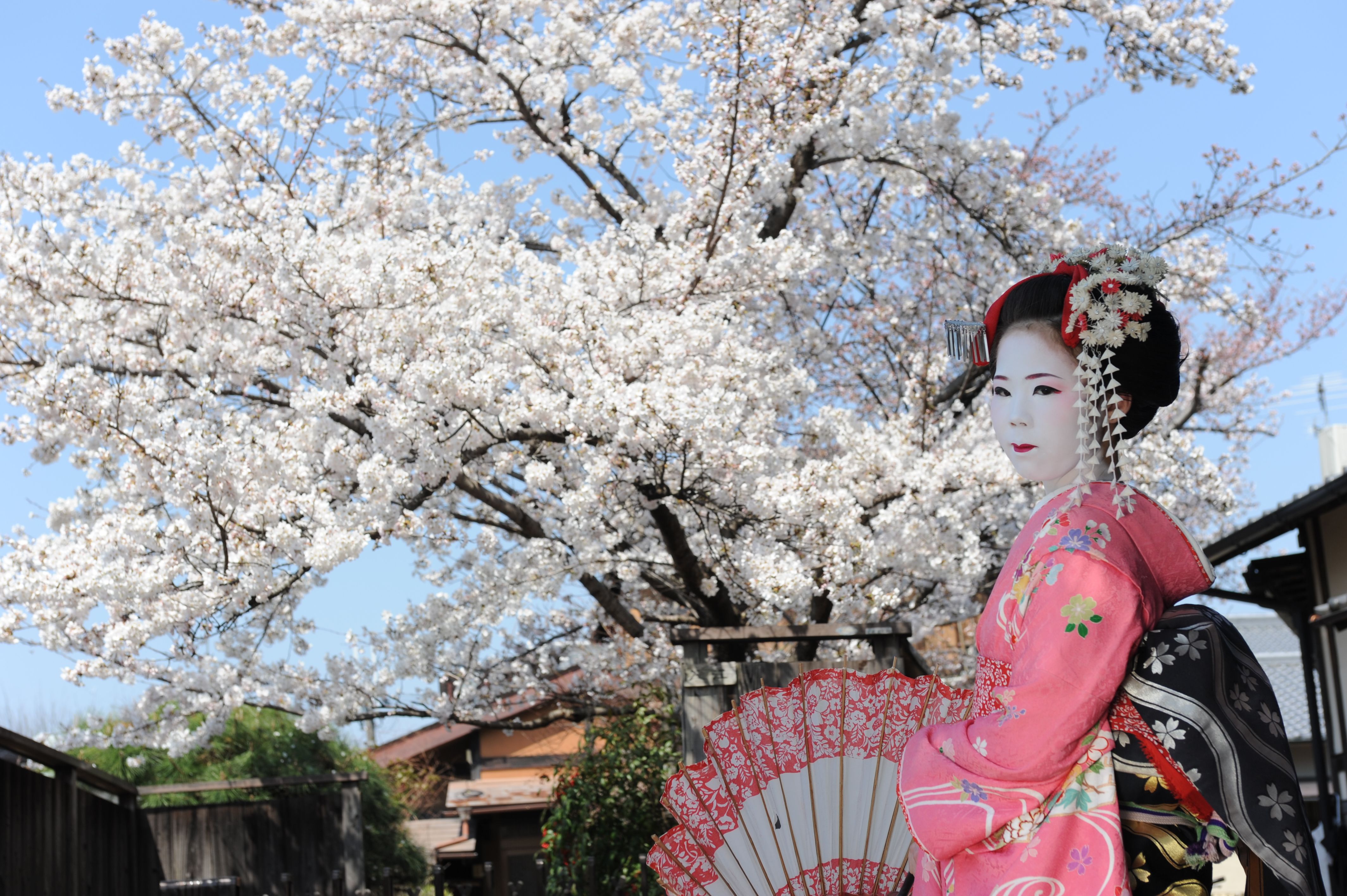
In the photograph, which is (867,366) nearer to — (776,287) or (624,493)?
(776,287)

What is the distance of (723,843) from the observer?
8.51ft

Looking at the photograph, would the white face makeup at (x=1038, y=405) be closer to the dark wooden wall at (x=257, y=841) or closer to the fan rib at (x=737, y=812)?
the fan rib at (x=737, y=812)

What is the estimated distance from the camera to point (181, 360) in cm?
584

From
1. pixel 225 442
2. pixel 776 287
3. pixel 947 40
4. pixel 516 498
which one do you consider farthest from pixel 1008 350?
pixel 947 40

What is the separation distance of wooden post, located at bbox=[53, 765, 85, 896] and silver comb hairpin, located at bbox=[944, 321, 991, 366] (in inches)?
226

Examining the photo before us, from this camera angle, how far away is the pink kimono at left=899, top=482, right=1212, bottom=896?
6.24 ft

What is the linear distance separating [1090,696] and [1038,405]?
57 cm

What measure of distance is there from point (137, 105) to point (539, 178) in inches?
110

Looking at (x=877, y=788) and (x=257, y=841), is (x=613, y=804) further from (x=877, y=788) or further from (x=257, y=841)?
(x=877, y=788)

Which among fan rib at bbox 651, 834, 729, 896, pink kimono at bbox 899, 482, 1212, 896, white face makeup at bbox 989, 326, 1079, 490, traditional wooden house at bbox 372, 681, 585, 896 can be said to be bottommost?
traditional wooden house at bbox 372, 681, 585, 896

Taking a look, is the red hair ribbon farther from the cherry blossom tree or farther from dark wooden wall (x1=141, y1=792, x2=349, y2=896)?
dark wooden wall (x1=141, y1=792, x2=349, y2=896)

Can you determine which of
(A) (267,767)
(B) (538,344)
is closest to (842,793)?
(B) (538,344)

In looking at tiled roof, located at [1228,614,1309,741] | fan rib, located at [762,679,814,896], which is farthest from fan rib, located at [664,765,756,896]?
tiled roof, located at [1228,614,1309,741]

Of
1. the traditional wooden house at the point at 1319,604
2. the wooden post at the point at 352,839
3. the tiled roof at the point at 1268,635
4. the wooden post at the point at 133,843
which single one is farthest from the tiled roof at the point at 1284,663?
the wooden post at the point at 133,843
